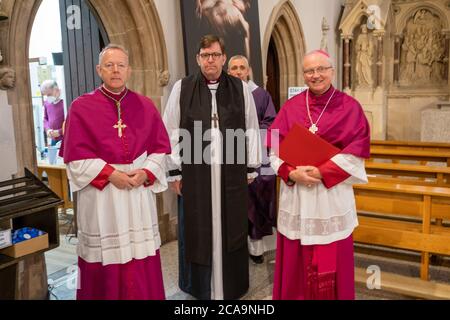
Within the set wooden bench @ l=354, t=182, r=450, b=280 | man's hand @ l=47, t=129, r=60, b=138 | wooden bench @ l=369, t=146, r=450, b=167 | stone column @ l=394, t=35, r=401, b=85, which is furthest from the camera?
stone column @ l=394, t=35, r=401, b=85

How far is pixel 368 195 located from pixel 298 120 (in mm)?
1469

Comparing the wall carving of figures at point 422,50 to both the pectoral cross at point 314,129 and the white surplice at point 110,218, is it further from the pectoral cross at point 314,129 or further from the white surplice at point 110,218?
the white surplice at point 110,218

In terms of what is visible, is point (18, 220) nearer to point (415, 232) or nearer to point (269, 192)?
point (269, 192)

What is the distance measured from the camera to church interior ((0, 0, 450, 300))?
10.1 feet

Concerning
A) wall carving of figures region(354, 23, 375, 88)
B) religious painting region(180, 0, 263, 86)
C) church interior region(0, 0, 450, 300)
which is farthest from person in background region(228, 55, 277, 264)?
wall carving of figures region(354, 23, 375, 88)

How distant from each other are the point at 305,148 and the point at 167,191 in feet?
8.32

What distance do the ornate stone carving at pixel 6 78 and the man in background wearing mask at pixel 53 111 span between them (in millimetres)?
3012

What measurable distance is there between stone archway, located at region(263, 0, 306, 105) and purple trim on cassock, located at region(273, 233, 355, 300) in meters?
5.76

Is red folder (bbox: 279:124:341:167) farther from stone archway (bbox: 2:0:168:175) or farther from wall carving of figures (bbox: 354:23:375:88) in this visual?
wall carving of figures (bbox: 354:23:375:88)

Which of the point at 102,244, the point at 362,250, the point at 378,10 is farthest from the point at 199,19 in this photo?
the point at 378,10

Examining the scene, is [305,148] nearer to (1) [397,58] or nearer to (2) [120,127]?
(2) [120,127]

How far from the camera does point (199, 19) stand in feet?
16.8

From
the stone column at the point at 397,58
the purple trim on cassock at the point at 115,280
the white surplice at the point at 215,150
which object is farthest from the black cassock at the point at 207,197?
the stone column at the point at 397,58

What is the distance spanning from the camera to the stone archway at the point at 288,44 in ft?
26.7
